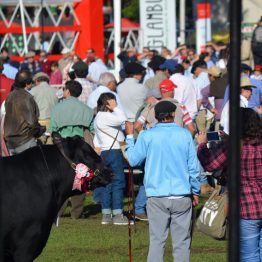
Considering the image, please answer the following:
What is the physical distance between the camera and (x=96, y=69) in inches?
914

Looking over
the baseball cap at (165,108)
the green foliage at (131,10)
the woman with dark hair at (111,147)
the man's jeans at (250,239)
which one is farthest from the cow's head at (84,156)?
the green foliage at (131,10)

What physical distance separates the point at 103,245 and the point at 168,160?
3396 mm

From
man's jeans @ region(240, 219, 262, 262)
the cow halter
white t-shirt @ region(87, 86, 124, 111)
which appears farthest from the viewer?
white t-shirt @ region(87, 86, 124, 111)

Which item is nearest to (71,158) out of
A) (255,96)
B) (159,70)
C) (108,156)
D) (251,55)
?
(108,156)

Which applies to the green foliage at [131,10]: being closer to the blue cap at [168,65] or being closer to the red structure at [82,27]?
the red structure at [82,27]

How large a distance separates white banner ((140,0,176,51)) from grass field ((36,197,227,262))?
17.8 m

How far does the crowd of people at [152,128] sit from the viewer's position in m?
8.53

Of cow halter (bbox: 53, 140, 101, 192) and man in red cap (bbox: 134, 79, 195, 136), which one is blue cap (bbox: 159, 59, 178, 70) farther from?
cow halter (bbox: 53, 140, 101, 192)

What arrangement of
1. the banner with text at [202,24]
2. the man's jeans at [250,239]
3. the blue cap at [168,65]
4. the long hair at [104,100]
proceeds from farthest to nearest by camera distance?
the banner with text at [202,24]
the blue cap at [168,65]
the long hair at [104,100]
the man's jeans at [250,239]

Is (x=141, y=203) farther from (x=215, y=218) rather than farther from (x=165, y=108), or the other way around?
(x=215, y=218)

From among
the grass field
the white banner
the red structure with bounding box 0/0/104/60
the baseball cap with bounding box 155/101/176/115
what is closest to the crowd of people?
the baseball cap with bounding box 155/101/176/115

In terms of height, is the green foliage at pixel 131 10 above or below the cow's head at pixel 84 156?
above

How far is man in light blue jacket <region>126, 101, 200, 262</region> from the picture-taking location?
8711 mm

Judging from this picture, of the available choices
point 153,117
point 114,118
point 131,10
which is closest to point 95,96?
point 114,118
